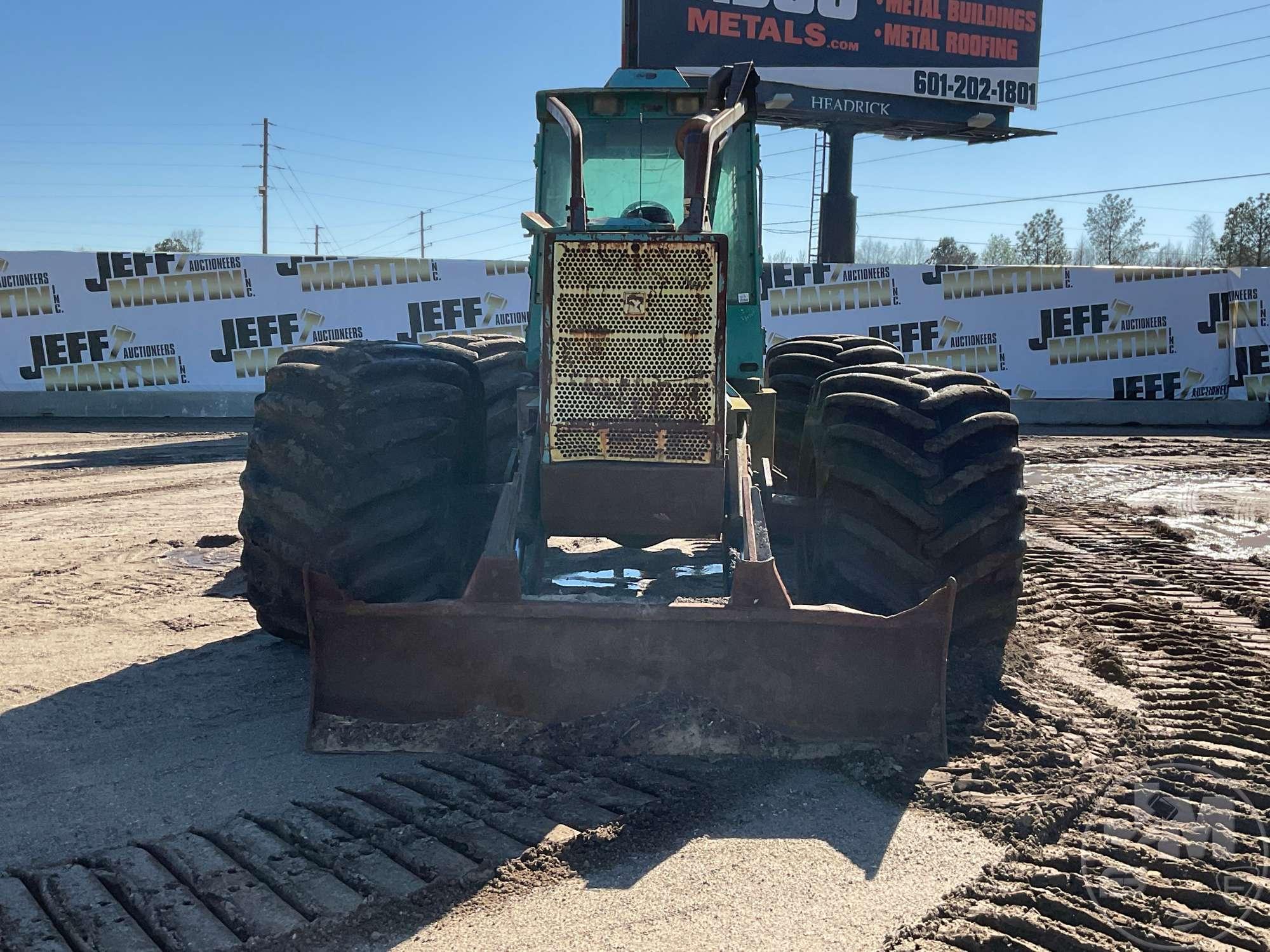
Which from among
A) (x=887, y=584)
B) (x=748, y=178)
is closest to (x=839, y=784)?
(x=887, y=584)

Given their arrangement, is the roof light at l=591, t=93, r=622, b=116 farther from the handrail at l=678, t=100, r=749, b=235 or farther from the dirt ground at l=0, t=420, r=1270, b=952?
the dirt ground at l=0, t=420, r=1270, b=952

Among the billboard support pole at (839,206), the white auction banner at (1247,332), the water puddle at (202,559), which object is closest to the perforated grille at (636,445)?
the water puddle at (202,559)

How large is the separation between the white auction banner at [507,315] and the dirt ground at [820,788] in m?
12.9

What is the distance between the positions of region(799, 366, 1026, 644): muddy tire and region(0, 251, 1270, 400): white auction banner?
15.3 meters

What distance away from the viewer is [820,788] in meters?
Answer: 3.88

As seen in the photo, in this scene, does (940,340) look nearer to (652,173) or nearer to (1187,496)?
(1187,496)

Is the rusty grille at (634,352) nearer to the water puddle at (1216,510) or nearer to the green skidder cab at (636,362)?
the green skidder cab at (636,362)

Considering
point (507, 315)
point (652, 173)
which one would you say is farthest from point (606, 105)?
point (507, 315)

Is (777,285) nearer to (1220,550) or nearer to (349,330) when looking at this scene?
(349,330)

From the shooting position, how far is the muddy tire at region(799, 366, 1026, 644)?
4.66m

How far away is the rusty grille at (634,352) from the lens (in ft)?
14.3

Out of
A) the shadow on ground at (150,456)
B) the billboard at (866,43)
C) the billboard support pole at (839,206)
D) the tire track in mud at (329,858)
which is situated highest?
the billboard at (866,43)

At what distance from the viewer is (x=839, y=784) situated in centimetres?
391

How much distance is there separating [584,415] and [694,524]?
643 mm
